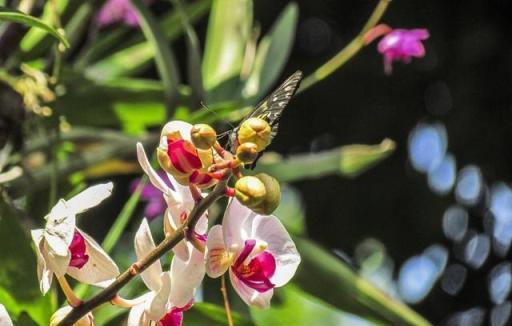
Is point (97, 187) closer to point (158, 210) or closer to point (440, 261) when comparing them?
point (158, 210)

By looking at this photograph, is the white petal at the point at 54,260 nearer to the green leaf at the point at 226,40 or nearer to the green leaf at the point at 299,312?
the green leaf at the point at 299,312

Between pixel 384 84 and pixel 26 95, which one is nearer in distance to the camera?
pixel 26 95

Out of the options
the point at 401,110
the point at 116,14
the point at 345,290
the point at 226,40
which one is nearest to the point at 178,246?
the point at 345,290

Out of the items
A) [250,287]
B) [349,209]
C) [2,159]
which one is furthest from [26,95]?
[349,209]

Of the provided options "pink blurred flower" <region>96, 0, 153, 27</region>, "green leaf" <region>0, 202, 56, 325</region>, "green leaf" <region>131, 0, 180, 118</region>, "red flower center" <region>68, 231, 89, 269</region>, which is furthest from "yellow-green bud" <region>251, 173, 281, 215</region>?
"pink blurred flower" <region>96, 0, 153, 27</region>

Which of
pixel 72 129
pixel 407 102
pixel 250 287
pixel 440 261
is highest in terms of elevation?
A: pixel 250 287

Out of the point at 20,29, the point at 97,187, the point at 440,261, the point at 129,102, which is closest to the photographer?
the point at 97,187

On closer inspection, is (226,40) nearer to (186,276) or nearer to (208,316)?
(208,316)
